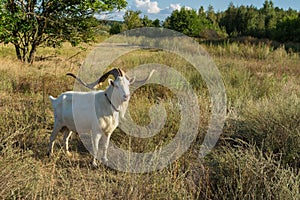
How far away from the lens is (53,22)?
35.5ft

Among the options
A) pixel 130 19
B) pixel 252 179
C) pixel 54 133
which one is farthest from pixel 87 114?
pixel 130 19

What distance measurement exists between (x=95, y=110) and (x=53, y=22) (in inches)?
320

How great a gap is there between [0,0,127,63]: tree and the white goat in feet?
23.0

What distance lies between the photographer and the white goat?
371 centimetres

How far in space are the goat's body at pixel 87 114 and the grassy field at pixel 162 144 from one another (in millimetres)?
336

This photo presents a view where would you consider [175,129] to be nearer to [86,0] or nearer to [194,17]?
[86,0]

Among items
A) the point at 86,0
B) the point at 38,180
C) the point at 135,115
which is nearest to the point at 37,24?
the point at 86,0

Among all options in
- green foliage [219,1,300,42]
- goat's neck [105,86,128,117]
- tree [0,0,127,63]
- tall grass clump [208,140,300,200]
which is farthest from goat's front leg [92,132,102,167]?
green foliage [219,1,300,42]

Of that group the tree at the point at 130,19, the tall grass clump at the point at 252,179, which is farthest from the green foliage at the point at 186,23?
the tall grass clump at the point at 252,179

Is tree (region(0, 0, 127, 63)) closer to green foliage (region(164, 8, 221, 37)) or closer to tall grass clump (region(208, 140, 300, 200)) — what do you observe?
tall grass clump (region(208, 140, 300, 200))

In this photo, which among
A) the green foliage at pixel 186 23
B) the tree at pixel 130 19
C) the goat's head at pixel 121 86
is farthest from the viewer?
the green foliage at pixel 186 23

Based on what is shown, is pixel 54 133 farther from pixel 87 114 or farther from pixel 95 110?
pixel 95 110

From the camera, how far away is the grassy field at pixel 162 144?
8.58 ft

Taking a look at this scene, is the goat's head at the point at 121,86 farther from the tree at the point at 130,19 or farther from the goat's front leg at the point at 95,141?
the tree at the point at 130,19
